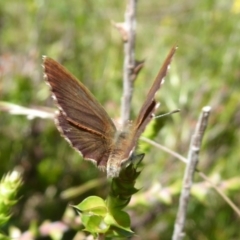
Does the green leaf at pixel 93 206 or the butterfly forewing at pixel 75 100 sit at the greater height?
the butterfly forewing at pixel 75 100

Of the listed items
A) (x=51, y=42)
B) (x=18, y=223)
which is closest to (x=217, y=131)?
(x=18, y=223)

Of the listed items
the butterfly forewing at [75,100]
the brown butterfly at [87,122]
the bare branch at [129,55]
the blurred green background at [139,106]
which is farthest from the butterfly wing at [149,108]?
the blurred green background at [139,106]

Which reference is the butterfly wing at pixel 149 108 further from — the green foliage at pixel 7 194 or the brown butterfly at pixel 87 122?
the green foliage at pixel 7 194

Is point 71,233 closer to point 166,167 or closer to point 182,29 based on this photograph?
point 166,167

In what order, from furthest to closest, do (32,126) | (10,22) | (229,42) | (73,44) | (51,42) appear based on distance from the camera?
(10,22)
(51,42)
(73,44)
(229,42)
(32,126)

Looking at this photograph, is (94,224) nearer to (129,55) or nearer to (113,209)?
(113,209)

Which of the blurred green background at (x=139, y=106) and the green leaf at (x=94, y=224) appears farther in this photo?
the blurred green background at (x=139, y=106)

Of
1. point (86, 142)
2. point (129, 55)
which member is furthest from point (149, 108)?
point (129, 55)

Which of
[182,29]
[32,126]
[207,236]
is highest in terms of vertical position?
[182,29]
